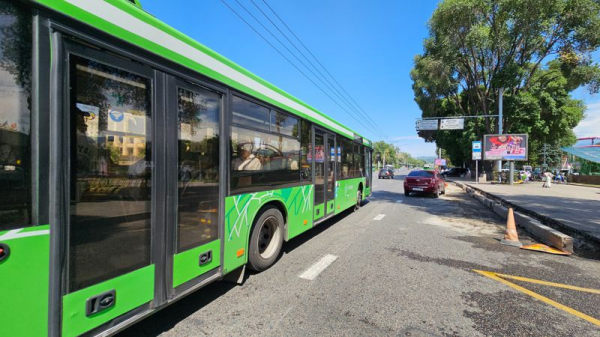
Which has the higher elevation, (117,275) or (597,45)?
(597,45)

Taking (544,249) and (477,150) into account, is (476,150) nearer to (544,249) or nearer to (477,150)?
(477,150)

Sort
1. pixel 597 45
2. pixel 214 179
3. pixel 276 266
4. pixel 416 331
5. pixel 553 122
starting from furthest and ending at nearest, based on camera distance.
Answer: pixel 553 122
pixel 597 45
pixel 276 266
pixel 214 179
pixel 416 331

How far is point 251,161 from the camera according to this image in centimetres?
395

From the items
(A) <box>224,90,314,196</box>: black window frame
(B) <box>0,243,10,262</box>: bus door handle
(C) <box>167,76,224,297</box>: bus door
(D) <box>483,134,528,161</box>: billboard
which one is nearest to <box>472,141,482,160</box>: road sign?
(D) <box>483,134,528,161</box>: billboard

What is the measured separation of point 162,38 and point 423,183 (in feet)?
51.4

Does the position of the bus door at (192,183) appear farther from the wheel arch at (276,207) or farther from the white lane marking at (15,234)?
the white lane marking at (15,234)

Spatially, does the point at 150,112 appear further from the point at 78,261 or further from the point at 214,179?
the point at 78,261

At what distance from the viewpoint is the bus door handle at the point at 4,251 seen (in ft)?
5.17

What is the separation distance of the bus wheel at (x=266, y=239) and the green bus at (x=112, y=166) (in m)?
0.31

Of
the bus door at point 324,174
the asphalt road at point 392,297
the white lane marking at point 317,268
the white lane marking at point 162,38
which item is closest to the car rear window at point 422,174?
the asphalt road at point 392,297

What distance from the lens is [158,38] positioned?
101 inches

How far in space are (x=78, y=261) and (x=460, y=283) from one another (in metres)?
4.52

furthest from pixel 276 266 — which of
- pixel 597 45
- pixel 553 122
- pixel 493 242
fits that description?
pixel 553 122

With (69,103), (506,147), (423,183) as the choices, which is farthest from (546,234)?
(506,147)
